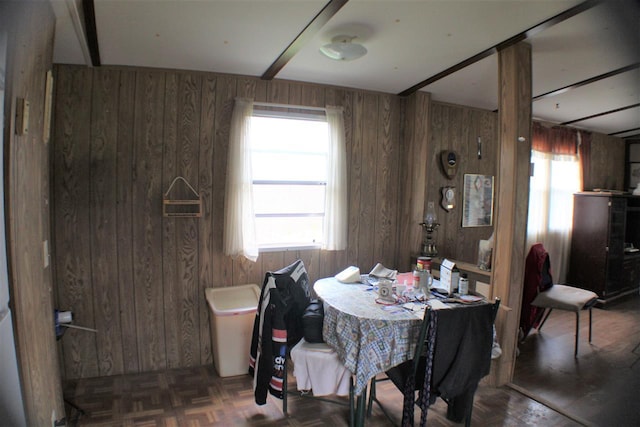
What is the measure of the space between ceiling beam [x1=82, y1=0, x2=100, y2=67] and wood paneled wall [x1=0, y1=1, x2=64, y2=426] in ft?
0.63

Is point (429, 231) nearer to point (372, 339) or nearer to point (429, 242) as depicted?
point (429, 242)

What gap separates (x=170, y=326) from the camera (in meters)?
2.75

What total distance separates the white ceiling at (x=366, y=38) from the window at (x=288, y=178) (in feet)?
1.43

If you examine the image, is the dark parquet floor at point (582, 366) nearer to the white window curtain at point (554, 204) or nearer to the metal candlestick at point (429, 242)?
the white window curtain at point (554, 204)

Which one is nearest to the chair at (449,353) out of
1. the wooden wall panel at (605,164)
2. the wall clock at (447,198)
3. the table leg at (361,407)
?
the table leg at (361,407)

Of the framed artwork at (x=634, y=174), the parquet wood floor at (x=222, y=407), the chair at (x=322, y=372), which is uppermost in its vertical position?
→ the framed artwork at (x=634, y=174)

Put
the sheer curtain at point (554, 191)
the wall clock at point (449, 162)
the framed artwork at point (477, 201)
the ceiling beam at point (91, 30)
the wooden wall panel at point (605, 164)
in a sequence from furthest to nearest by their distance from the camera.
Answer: the wooden wall panel at point (605, 164) → the sheer curtain at point (554, 191) → the framed artwork at point (477, 201) → the wall clock at point (449, 162) → the ceiling beam at point (91, 30)

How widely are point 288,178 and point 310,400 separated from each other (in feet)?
5.73

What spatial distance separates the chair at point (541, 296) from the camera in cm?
309

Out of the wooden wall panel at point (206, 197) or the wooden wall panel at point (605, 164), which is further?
the wooden wall panel at point (605, 164)

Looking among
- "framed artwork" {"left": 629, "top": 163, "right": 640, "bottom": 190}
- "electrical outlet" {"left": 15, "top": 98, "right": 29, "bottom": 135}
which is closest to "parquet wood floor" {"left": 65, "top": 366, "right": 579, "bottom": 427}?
"electrical outlet" {"left": 15, "top": 98, "right": 29, "bottom": 135}

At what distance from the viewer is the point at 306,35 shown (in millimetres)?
2066

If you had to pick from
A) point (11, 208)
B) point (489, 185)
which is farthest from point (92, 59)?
point (489, 185)

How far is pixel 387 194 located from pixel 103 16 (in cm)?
254
